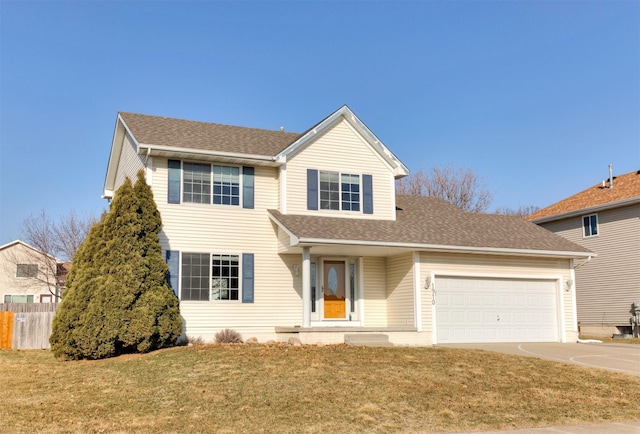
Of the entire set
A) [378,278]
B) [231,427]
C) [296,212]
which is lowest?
[231,427]

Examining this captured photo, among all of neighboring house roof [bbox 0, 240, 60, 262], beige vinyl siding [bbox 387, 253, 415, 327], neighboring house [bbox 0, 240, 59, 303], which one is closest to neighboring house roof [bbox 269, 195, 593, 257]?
beige vinyl siding [bbox 387, 253, 415, 327]

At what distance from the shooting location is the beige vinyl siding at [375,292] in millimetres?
19477

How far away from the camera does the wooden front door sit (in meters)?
19.1

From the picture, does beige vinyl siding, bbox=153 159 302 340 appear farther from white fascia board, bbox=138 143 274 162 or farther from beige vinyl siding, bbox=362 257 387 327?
beige vinyl siding, bbox=362 257 387 327

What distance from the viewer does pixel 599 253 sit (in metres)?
26.5

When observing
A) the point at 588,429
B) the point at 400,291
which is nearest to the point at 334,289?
the point at 400,291

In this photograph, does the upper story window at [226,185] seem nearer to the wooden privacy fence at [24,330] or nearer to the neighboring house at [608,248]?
the wooden privacy fence at [24,330]

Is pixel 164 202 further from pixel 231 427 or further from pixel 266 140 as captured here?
pixel 231 427

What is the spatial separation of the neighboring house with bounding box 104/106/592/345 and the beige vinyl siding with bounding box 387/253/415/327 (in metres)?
0.05

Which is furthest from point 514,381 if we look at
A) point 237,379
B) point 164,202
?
point 164,202

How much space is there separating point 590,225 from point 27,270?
3482cm

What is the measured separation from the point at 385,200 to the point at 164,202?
7.13m

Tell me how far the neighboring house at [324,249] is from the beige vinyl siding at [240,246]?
0.03 meters

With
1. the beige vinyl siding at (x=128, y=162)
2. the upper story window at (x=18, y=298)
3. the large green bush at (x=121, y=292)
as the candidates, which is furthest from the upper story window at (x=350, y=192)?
the upper story window at (x=18, y=298)
